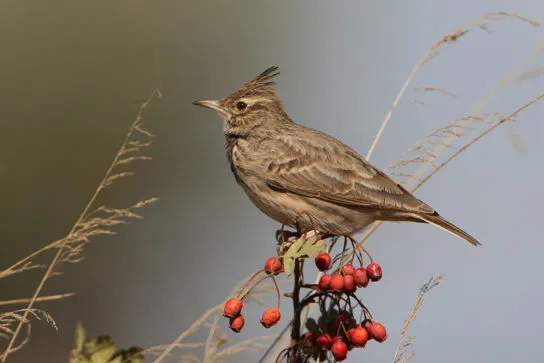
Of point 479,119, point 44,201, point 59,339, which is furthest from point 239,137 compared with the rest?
point 44,201

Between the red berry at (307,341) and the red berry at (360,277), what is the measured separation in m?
0.26

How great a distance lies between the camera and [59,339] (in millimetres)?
8773

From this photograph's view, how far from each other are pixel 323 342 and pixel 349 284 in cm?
24

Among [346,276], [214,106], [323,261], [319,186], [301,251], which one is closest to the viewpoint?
[301,251]

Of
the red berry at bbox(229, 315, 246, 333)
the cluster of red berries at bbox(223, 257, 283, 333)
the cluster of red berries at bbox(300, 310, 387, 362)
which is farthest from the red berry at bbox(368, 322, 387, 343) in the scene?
the red berry at bbox(229, 315, 246, 333)

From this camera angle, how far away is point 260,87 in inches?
232

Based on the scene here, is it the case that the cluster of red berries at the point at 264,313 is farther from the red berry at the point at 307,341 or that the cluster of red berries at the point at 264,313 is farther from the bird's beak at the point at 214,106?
the bird's beak at the point at 214,106

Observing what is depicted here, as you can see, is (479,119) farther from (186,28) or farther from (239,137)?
(186,28)

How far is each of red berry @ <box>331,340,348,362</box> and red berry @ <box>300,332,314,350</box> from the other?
0.08m

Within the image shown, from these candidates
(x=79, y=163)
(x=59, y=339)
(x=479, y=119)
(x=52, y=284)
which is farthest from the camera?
(x=79, y=163)

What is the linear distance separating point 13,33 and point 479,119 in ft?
23.1

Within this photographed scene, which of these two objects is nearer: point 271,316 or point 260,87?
point 271,316

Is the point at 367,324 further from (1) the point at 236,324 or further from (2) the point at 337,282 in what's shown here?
(1) the point at 236,324

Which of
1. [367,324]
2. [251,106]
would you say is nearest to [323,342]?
[367,324]
